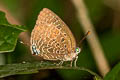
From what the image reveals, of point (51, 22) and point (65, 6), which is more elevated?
point (65, 6)

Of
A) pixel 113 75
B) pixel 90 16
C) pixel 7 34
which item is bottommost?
pixel 113 75

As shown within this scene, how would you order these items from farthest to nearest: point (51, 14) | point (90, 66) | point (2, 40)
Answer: point (90, 66)
point (51, 14)
point (2, 40)

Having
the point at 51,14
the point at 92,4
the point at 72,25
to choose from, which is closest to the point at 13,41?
the point at 51,14

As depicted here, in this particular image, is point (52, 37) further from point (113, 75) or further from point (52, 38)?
point (113, 75)

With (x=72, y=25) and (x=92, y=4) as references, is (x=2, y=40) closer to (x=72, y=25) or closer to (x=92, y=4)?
(x=72, y=25)

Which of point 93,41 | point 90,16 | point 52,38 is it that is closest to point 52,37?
point 52,38

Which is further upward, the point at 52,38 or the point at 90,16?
the point at 90,16

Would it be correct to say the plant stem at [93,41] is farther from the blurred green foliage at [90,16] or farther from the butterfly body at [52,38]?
the butterfly body at [52,38]

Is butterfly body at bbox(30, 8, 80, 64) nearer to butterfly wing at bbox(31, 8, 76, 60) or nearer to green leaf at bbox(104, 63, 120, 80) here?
butterfly wing at bbox(31, 8, 76, 60)
